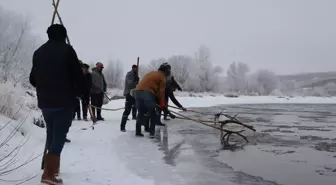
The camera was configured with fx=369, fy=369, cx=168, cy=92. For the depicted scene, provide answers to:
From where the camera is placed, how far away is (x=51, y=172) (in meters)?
4.14

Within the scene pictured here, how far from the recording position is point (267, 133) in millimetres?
10383

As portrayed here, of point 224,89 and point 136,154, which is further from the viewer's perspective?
point 224,89

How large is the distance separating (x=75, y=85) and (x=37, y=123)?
205 inches

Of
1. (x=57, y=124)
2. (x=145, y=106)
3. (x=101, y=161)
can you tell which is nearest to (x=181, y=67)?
(x=145, y=106)

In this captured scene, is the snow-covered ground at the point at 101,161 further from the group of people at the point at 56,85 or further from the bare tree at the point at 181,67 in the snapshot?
the bare tree at the point at 181,67

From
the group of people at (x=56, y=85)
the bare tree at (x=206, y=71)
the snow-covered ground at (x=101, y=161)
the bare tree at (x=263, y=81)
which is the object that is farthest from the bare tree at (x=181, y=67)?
the group of people at (x=56, y=85)

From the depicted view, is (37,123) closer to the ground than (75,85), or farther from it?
closer to the ground

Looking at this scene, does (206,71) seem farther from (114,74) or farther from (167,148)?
(167,148)

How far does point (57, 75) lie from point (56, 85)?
0.11 metres

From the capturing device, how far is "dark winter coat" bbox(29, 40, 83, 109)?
4160 millimetres

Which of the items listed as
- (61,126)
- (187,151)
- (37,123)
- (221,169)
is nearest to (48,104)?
(61,126)

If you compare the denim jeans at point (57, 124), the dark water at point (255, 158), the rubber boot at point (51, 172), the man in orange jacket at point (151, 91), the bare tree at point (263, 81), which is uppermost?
the bare tree at point (263, 81)

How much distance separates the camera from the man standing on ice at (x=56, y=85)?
4.16 metres

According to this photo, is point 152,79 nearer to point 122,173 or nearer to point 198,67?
point 122,173
